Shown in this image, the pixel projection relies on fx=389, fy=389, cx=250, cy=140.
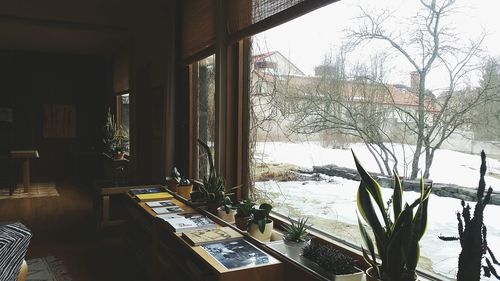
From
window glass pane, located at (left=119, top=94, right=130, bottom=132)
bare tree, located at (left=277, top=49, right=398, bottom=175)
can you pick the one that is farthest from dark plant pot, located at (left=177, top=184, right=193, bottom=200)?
window glass pane, located at (left=119, top=94, right=130, bottom=132)

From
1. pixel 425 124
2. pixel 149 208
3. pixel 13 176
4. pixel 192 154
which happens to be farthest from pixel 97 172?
pixel 425 124

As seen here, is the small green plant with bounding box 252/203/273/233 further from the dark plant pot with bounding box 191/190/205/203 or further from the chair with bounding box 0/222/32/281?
the chair with bounding box 0/222/32/281

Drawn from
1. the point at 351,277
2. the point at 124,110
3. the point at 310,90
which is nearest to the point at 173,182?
the point at 310,90

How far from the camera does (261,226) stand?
216 centimetres

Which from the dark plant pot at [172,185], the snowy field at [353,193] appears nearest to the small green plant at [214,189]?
the snowy field at [353,193]

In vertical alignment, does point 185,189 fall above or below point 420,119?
below

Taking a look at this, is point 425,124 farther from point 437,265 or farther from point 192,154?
point 192,154

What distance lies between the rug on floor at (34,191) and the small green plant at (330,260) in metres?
6.48

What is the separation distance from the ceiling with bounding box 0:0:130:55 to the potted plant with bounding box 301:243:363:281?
436cm

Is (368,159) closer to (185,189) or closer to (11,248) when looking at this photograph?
(11,248)

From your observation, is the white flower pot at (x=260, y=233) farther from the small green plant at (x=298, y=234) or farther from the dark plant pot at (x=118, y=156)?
the dark plant pot at (x=118, y=156)

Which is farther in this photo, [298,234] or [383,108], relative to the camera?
[298,234]

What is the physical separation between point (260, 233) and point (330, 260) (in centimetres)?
61

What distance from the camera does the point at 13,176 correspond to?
24.5 ft
